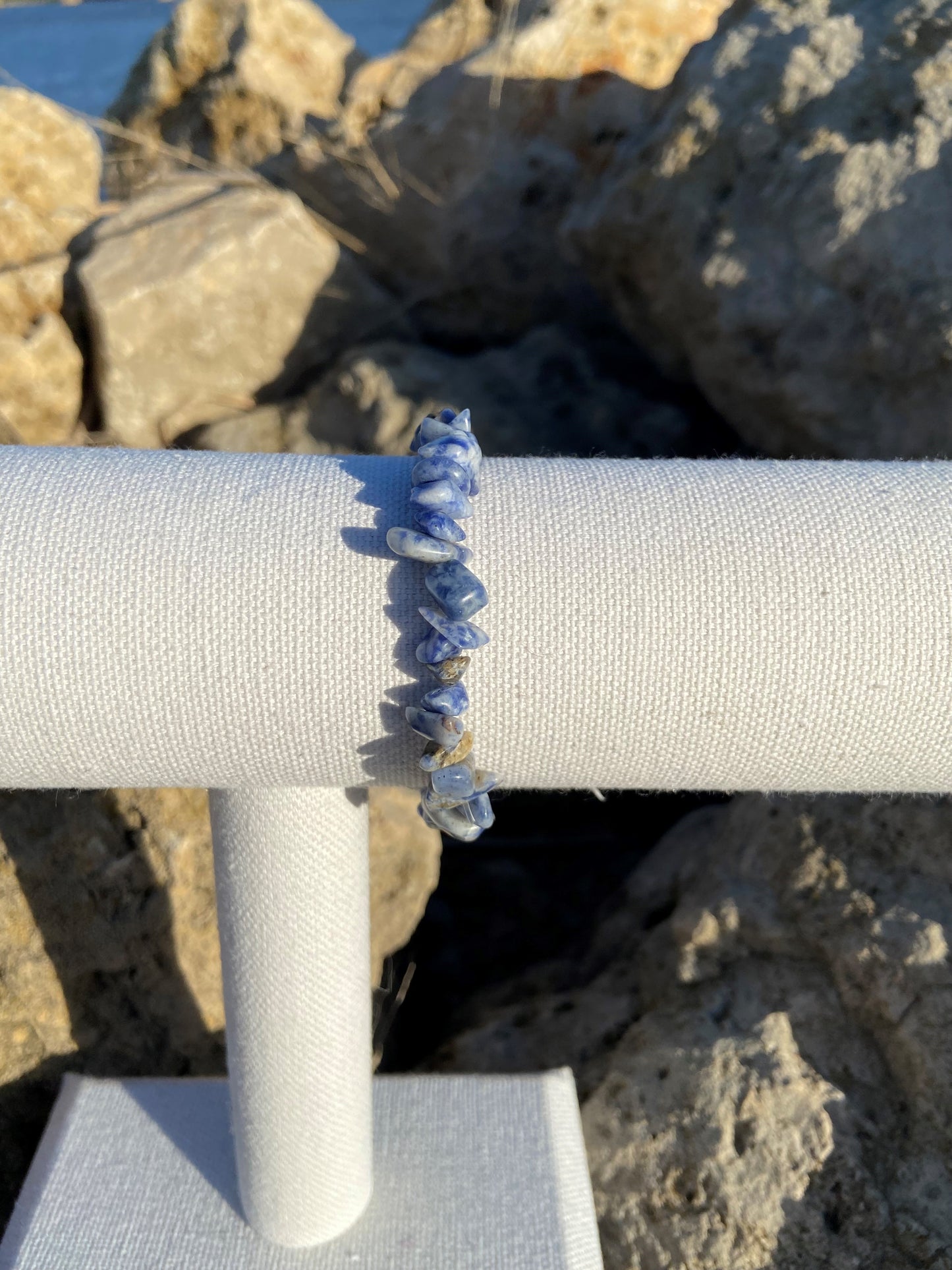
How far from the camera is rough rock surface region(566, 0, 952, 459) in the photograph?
111 centimetres

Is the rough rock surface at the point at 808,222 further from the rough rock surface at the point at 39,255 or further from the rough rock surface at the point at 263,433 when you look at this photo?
the rough rock surface at the point at 39,255

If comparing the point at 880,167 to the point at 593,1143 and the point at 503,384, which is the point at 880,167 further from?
the point at 593,1143

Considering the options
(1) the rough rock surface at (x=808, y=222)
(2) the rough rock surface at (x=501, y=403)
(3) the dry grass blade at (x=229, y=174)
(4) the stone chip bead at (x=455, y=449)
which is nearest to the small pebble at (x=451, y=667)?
(4) the stone chip bead at (x=455, y=449)

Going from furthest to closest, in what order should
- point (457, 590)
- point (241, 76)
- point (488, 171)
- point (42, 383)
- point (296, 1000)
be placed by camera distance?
point (241, 76) < point (488, 171) < point (42, 383) < point (296, 1000) < point (457, 590)

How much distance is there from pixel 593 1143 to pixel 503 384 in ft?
3.41

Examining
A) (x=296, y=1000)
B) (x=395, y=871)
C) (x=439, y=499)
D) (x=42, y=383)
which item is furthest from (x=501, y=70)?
(x=296, y=1000)

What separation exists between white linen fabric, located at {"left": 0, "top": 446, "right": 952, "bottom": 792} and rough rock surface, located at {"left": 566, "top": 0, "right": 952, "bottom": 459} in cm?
61

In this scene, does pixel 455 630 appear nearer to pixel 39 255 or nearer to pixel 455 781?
pixel 455 781

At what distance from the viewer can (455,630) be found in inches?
20.6

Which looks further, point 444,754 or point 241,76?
point 241,76

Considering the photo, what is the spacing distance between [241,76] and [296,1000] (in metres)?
2.30

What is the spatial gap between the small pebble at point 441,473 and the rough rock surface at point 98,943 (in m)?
0.59

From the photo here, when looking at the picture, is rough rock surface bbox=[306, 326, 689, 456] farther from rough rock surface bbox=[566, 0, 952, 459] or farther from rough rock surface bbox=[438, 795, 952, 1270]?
Answer: rough rock surface bbox=[438, 795, 952, 1270]

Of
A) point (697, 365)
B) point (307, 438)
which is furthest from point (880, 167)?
point (307, 438)
